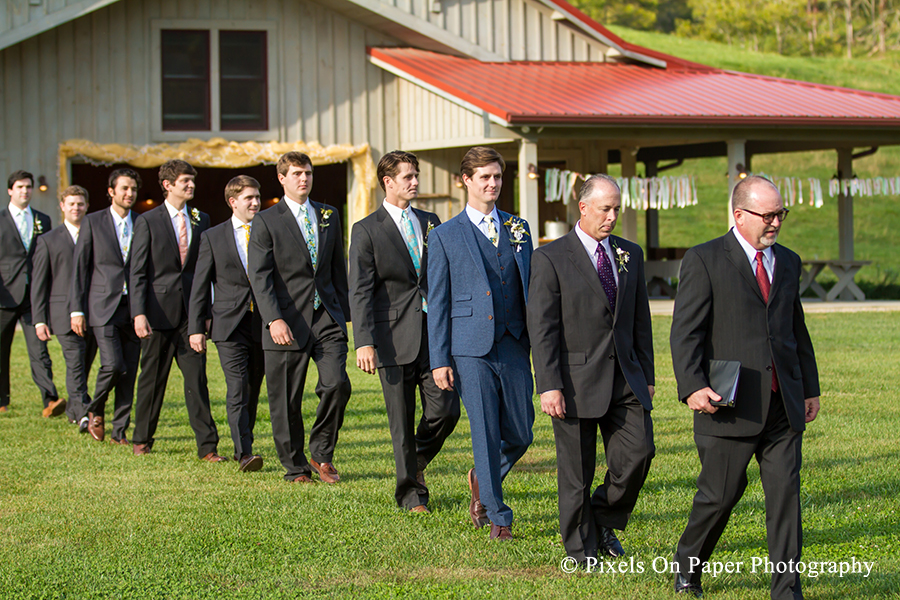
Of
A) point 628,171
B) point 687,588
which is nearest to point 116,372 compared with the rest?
point 687,588

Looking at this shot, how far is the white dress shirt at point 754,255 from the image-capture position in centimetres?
462

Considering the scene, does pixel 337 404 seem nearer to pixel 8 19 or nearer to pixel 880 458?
pixel 880 458

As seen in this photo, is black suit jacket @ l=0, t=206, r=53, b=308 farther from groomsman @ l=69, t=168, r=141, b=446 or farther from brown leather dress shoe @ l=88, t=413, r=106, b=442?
brown leather dress shoe @ l=88, t=413, r=106, b=442

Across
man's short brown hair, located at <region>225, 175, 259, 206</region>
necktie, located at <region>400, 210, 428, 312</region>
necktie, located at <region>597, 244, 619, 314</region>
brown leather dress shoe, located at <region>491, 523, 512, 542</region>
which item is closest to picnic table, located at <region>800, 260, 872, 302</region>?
man's short brown hair, located at <region>225, 175, 259, 206</region>

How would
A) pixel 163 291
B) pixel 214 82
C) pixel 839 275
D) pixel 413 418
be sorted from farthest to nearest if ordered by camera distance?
pixel 839 275
pixel 214 82
pixel 163 291
pixel 413 418

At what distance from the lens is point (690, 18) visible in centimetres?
8519

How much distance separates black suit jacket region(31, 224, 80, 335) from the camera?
10.3 metres

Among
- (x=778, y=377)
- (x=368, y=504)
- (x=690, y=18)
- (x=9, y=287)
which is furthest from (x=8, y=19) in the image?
(x=690, y=18)

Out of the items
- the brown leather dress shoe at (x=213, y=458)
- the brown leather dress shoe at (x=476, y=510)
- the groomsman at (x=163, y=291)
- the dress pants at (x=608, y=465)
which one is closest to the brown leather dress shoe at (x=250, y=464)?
the brown leather dress shoe at (x=213, y=458)

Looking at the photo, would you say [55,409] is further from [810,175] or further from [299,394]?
[810,175]

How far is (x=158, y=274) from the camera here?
8.57m

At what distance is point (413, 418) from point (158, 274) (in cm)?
307

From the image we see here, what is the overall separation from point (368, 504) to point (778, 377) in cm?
294

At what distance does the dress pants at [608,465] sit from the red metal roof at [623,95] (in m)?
12.0
